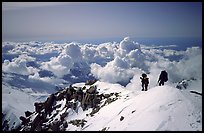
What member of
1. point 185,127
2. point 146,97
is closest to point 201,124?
point 185,127

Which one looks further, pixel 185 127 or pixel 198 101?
pixel 198 101

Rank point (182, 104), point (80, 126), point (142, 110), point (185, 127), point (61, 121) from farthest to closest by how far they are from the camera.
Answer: point (61, 121)
point (80, 126)
point (142, 110)
point (182, 104)
point (185, 127)

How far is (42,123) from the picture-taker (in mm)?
83062

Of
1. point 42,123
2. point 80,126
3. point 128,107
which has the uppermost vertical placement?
point 128,107

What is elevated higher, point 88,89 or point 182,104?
point 182,104

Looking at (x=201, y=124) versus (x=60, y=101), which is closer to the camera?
(x=201, y=124)

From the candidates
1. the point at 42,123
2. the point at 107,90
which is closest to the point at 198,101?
the point at 107,90

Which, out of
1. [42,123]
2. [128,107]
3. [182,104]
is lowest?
[42,123]

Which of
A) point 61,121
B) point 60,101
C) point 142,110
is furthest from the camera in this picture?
point 60,101

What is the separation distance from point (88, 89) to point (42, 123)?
16.9 metres

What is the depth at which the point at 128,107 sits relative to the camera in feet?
146

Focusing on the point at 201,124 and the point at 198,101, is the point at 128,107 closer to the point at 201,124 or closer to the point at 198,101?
the point at 198,101

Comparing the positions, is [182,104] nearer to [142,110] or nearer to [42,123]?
[142,110]

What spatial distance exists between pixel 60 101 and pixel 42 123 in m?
9.56
